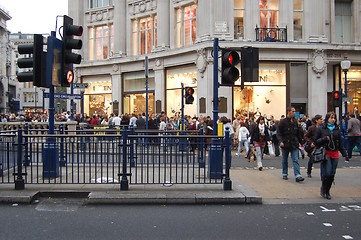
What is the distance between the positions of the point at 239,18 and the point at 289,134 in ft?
52.7

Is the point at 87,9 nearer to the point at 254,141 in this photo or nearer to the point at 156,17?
the point at 156,17

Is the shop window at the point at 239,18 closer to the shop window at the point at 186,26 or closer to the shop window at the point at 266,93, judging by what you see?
the shop window at the point at 266,93

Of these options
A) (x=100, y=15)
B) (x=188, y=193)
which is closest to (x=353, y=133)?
(x=188, y=193)

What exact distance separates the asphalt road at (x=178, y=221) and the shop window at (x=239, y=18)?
59.8 ft

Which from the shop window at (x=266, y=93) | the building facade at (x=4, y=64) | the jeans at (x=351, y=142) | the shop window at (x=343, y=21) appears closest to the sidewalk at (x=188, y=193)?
the jeans at (x=351, y=142)

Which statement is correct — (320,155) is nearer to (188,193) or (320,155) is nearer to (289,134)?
(289,134)

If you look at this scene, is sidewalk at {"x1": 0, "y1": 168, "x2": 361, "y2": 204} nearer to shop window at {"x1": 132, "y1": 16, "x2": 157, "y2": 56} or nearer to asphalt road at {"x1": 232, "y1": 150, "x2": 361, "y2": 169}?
asphalt road at {"x1": 232, "y1": 150, "x2": 361, "y2": 169}

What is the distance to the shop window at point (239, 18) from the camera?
23594 millimetres

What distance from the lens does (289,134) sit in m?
9.52

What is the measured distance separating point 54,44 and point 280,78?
18.5 m

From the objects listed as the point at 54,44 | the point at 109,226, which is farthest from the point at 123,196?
the point at 54,44

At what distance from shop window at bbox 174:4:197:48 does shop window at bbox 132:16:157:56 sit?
9.03 ft

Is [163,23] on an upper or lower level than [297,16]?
upper

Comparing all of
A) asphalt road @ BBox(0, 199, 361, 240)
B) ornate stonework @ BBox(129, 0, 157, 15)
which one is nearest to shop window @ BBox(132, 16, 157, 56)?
ornate stonework @ BBox(129, 0, 157, 15)
